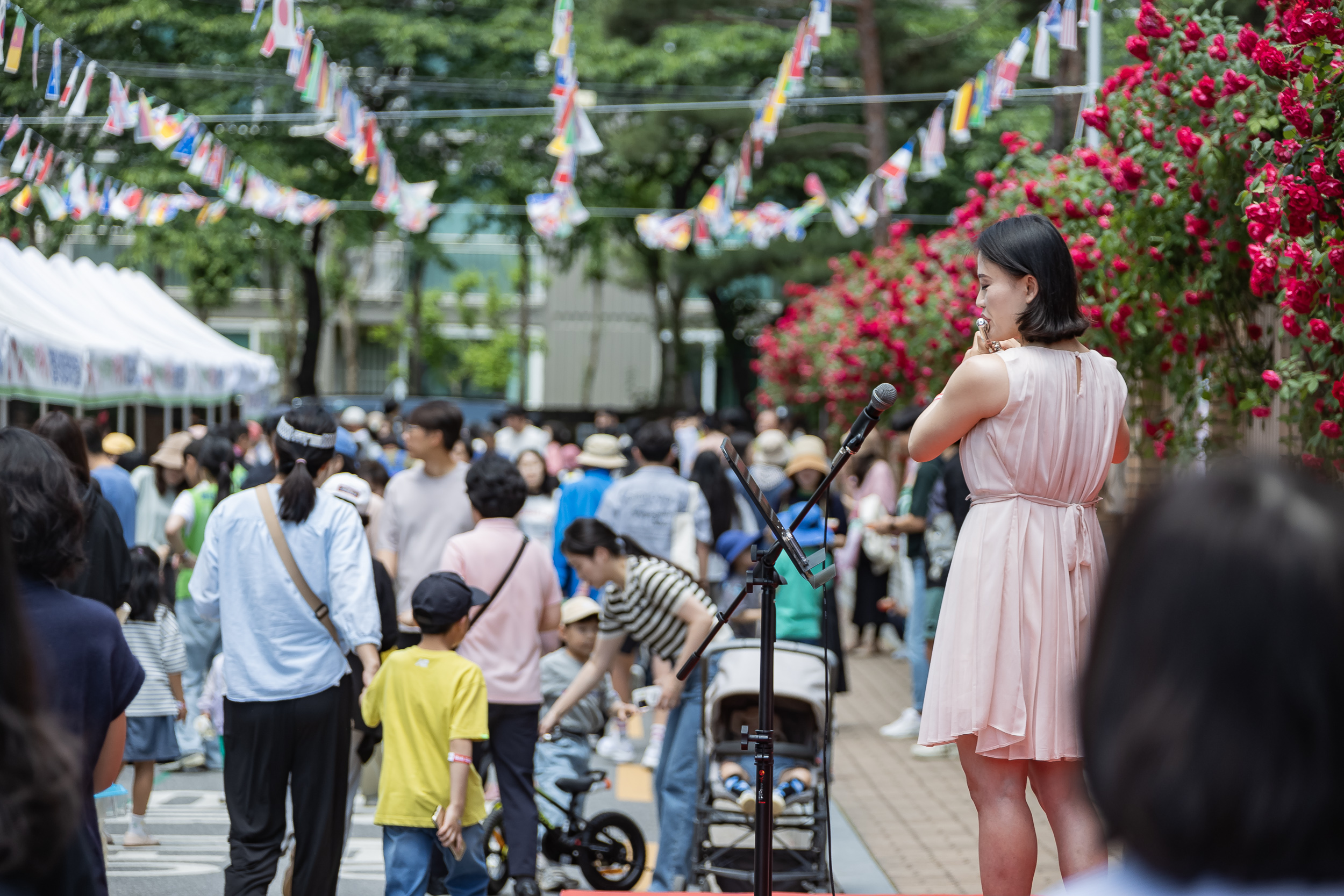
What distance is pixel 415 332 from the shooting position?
4159 centimetres

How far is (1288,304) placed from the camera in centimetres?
470

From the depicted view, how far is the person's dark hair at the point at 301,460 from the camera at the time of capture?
4.72 metres

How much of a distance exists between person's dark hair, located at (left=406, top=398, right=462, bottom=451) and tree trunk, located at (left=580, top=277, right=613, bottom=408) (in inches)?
1344

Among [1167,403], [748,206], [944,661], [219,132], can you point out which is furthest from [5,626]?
[748,206]

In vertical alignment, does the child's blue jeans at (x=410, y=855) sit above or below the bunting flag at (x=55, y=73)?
below

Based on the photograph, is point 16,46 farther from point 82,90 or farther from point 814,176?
point 814,176

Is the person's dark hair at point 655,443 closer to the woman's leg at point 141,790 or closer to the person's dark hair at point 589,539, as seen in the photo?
the person's dark hair at point 589,539

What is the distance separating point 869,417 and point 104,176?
14.1 metres

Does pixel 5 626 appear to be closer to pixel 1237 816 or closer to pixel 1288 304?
pixel 1237 816

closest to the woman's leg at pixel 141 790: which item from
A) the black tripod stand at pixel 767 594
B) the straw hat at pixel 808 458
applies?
the black tripod stand at pixel 767 594

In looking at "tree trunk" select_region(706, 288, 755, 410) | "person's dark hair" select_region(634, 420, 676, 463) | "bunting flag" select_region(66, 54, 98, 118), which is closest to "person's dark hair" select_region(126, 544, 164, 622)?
"person's dark hair" select_region(634, 420, 676, 463)

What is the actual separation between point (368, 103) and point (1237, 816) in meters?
26.6

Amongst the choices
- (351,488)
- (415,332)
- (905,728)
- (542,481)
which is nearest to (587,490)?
(542,481)

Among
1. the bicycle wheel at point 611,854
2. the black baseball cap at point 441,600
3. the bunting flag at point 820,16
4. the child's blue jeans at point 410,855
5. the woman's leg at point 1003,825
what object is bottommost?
the bicycle wheel at point 611,854
